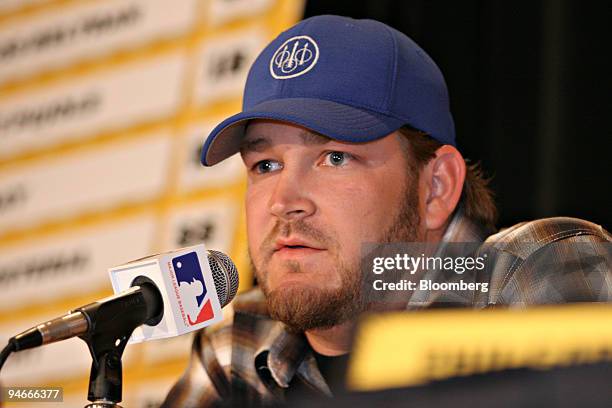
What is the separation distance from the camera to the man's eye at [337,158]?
1356mm

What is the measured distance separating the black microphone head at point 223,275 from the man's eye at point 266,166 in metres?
0.32

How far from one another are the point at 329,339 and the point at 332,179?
0.91 ft

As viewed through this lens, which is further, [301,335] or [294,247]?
[301,335]

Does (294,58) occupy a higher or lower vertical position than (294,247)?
higher

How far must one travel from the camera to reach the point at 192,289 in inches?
39.1

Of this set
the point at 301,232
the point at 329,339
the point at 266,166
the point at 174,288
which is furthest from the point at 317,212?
the point at 174,288

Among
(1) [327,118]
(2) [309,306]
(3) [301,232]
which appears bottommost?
(2) [309,306]

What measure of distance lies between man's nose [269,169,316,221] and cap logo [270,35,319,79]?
173mm

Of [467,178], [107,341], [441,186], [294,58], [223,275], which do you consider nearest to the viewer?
[107,341]

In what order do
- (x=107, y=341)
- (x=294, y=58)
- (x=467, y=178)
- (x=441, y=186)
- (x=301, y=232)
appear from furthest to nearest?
1. (x=467, y=178)
2. (x=441, y=186)
3. (x=294, y=58)
4. (x=301, y=232)
5. (x=107, y=341)

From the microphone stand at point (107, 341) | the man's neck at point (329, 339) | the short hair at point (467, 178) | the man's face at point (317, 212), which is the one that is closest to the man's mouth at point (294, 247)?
the man's face at point (317, 212)

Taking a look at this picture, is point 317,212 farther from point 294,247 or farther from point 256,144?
point 256,144

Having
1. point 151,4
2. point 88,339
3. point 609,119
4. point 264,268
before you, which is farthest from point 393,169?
point 151,4

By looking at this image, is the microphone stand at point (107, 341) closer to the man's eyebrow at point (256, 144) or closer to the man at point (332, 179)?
the man at point (332, 179)
